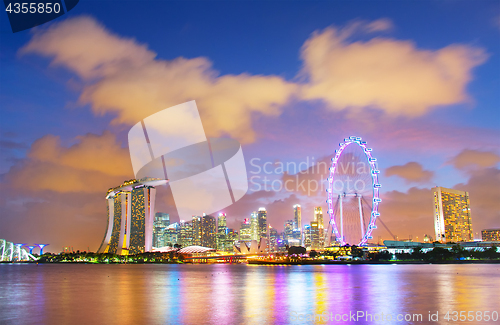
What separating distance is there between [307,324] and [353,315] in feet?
10.8

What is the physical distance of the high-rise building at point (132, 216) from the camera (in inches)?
5679

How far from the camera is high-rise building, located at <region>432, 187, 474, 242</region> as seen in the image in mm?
164500

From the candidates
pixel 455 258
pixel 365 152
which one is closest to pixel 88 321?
pixel 365 152

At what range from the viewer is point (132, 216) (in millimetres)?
146375

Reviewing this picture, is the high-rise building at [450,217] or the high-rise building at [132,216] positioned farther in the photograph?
the high-rise building at [450,217]

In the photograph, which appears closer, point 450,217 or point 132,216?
point 132,216

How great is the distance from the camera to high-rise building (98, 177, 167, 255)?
144 meters

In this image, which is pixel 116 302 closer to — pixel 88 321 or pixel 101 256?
pixel 88 321

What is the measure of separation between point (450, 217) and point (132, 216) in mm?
119538

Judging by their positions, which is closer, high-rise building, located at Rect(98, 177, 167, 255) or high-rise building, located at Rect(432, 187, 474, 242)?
high-rise building, located at Rect(98, 177, 167, 255)

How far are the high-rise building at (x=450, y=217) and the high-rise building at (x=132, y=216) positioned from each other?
104770 millimetres

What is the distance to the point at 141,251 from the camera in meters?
153

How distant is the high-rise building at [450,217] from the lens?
540 feet

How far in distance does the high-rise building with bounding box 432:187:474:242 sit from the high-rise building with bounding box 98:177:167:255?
105 m
